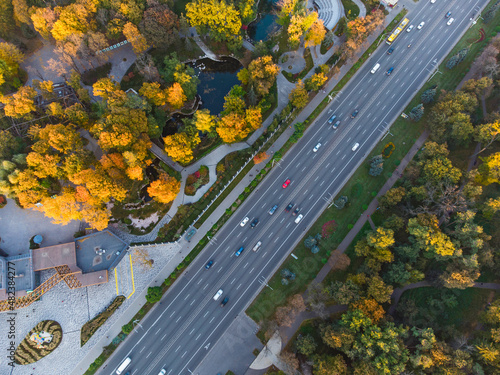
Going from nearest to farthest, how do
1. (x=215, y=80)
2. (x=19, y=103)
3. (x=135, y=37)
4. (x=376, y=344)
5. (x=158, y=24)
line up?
(x=376, y=344) → (x=19, y=103) → (x=135, y=37) → (x=158, y=24) → (x=215, y=80)

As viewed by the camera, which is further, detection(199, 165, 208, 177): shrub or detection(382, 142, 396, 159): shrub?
detection(382, 142, 396, 159): shrub

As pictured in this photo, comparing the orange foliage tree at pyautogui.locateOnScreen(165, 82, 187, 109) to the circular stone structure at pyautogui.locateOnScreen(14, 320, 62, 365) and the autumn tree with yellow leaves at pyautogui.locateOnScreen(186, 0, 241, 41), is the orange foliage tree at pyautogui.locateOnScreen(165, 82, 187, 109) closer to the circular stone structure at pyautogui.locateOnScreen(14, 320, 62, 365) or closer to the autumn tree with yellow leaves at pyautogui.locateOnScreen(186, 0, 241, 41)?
the autumn tree with yellow leaves at pyautogui.locateOnScreen(186, 0, 241, 41)

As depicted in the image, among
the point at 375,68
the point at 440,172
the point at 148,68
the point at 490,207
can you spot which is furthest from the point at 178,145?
the point at 490,207

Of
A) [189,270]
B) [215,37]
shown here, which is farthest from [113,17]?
[189,270]

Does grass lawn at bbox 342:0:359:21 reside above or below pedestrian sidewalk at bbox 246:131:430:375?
above

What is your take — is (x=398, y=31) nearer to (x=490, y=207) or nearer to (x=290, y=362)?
(x=490, y=207)

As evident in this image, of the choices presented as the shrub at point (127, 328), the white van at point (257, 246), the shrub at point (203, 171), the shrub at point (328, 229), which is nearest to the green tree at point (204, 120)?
the shrub at point (203, 171)

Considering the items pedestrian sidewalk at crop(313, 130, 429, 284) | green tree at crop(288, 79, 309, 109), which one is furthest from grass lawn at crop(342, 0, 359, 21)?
pedestrian sidewalk at crop(313, 130, 429, 284)
